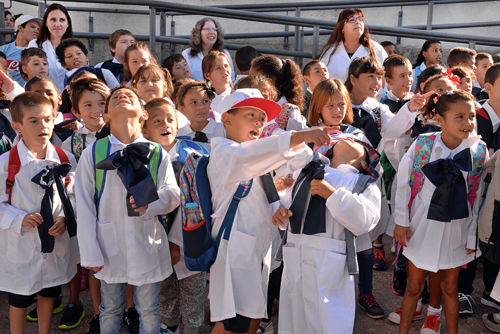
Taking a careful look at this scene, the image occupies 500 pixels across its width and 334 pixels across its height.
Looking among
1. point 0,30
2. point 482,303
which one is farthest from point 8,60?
point 482,303

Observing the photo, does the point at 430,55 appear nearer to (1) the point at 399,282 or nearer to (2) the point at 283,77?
(2) the point at 283,77

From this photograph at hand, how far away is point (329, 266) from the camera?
268cm

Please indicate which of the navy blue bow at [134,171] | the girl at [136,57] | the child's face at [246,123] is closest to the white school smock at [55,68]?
the girl at [136,57]

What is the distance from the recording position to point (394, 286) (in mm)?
3895

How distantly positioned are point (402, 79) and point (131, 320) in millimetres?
3151

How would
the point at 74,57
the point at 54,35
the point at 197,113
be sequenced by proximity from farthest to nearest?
1. the point at 54,35
2. the point at 74,57
3. the point at 197,113

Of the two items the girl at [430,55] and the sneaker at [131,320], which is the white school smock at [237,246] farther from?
the girl at [430,55]

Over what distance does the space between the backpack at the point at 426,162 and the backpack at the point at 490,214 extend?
0.17 feet

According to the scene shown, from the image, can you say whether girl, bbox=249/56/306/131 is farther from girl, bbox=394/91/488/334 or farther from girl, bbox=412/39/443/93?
girl, bbox=412/39/443/93

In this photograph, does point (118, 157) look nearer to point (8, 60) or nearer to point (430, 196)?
point (430, 196)

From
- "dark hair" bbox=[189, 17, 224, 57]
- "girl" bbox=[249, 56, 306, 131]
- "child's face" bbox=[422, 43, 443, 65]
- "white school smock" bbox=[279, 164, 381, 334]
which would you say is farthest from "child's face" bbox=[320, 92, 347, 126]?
"child's face" bbox=[422, 43, 443, 65]

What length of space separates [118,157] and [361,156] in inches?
56.6

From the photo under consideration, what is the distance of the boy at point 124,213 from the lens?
281 centimetres

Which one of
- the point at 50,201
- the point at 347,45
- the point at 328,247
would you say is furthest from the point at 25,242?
the point at 347,45
